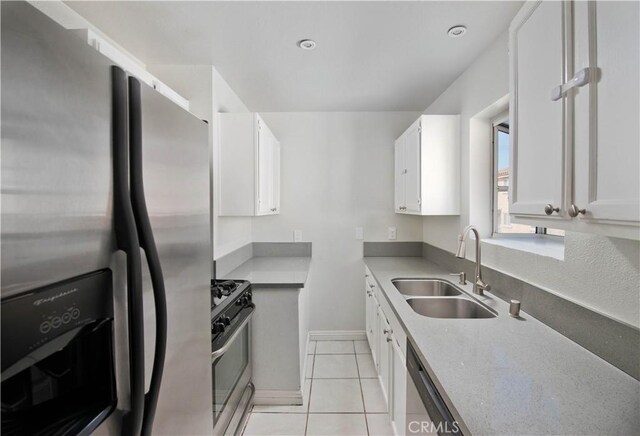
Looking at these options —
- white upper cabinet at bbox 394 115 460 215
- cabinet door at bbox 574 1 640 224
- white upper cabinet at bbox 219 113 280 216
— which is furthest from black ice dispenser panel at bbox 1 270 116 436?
white upper cabinet at bbox 394 115 460 215

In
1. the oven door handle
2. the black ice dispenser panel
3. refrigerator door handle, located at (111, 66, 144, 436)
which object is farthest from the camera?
the oven door handle

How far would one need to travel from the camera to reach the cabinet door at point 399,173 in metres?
2.98

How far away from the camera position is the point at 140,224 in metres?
0.69

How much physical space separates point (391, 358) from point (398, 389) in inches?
7.7

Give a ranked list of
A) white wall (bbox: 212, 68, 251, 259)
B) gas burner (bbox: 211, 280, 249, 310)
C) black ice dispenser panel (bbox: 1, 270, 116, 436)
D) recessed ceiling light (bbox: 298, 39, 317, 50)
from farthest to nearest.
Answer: white wall (bbox: 212, 68, 251, 259) < recessed ceiling light (bbox: 298, 39, 317, 50) < gas burner (bbox: 211, 280, 249, 310) < black ice dispenser panel (bbox: 1, 270, 116, 436)

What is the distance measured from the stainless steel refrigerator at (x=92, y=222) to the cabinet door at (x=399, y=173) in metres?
2.33

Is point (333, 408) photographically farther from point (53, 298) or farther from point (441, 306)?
point (53, 298)

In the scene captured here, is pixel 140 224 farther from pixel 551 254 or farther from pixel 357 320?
pixel 357 320

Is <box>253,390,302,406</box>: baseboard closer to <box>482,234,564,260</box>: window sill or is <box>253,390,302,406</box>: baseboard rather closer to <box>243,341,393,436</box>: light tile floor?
<box>243,341,393,436</box>: light tile floor

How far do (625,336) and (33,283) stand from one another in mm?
1556

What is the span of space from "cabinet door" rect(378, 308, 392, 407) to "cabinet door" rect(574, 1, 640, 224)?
1.37 meters

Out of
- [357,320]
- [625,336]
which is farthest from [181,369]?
[357,320]

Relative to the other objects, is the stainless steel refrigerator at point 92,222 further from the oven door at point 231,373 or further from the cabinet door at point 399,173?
the cabinet door at point 399,173

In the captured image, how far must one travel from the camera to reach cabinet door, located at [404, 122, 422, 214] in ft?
8.25
